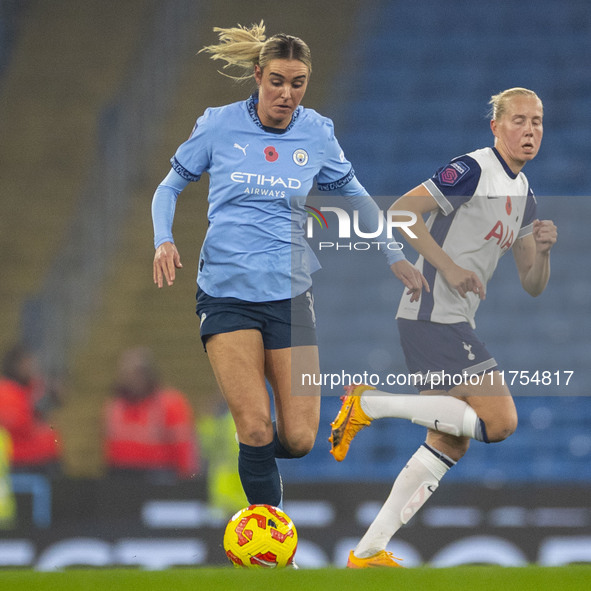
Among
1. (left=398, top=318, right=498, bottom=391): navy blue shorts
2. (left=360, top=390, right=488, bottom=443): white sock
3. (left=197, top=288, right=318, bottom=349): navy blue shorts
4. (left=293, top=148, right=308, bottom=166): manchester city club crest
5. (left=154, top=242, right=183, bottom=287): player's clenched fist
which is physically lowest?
(left=360, top=390, right=488, bottom=443): white sock

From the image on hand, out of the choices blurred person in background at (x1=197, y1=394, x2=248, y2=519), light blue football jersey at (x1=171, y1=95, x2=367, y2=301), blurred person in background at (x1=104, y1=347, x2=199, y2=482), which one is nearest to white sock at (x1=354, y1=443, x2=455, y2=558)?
light blue football jersey at (x1=171, y1=95, x2=367, y2=301)

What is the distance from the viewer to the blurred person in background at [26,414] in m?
8.24

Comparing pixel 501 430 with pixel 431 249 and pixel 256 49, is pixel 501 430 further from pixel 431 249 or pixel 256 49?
pixel 256 49

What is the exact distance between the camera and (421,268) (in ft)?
15.9

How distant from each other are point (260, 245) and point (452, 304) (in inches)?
33.6

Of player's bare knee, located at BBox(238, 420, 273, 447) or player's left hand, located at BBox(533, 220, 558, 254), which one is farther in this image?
player's left hand, located at BBox(533, 220, 558, 254)

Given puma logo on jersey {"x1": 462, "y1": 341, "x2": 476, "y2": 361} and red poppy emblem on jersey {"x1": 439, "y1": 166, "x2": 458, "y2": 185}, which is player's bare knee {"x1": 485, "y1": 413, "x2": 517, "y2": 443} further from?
red poppy emblem on jersey {"x1": 439, "y1": 166, "x2": 458, "y2": 185}

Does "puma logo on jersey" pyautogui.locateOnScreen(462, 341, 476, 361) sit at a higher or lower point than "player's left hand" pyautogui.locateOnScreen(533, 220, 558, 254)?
lower

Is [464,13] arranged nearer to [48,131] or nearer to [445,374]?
[48,131]

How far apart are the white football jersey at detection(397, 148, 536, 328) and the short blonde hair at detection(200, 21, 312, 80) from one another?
2.56 feet

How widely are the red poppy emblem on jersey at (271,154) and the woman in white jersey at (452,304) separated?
0.57m

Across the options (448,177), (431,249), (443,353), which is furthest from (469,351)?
(448,177)

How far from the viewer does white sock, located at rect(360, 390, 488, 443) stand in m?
4.53

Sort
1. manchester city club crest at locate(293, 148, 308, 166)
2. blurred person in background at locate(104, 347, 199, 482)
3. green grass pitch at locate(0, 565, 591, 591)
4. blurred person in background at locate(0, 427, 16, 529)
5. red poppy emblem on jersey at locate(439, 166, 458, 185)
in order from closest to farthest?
1. green grass pitch at locate(0, 565, 591, 591)
2. manchester city club crest at locate(293, 148, 308, 166)
3. red poppy emblem on jersey at locate(439, 166, 458, 185)
4. blurred person in background at locate(0, 427, 16, 529)
5. blurred person in background at locate(104, 347, 199, 482)
